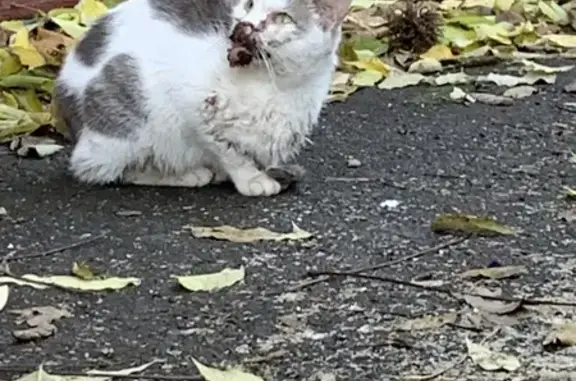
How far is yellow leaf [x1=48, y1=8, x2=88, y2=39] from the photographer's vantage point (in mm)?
4473

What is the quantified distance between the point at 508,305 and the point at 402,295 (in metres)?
0.20

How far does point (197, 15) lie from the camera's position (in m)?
3.11

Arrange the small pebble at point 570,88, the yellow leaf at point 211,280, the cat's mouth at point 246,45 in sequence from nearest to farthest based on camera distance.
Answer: the yellow leaf at point 211,280 < the cat's mouth at point 246,45 < the small pebble at point 570,88

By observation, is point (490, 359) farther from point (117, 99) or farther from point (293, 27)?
point (117, 99)

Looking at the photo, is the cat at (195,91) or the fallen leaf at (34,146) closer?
the cat at (195,91)

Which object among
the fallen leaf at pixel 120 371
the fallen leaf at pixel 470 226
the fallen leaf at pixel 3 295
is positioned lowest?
the fallen leaf at pixel 470 226

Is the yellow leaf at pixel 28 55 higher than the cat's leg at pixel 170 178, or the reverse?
the cat's leg at pixel 170 178

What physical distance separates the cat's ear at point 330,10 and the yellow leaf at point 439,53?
1.63 meters

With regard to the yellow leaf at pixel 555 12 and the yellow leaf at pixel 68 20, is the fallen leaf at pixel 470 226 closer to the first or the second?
the yellow leaf at pixel 68 20

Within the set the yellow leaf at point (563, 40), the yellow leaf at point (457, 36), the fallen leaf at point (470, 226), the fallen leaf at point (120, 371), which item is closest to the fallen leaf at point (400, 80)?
the yellow leaf at point (457, 36)

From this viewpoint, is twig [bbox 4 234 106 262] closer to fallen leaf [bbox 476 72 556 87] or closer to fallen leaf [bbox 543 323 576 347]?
fallen leaf [bbox 543 323 576 347]

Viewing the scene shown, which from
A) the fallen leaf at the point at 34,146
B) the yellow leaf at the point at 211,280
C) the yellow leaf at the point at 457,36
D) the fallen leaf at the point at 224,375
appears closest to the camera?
the fallen leaf at the point at 224,375

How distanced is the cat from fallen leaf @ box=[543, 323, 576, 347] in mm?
996

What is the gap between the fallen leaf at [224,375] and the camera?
205cm
